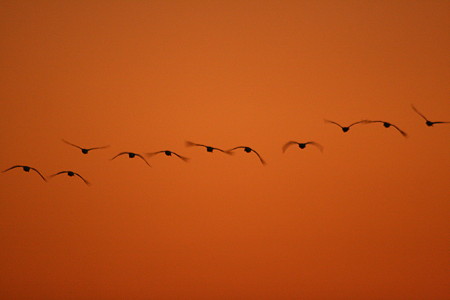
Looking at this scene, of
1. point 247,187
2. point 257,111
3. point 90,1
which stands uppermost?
point 90,1

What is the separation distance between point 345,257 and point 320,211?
0.21m

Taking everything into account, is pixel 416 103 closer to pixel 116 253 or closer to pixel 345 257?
pixel 345 257

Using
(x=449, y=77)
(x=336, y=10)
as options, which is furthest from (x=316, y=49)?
(x=449, y=77)

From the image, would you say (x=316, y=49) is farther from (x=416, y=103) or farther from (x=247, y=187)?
(x=247, y=187)

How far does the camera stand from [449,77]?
1616 millimetres

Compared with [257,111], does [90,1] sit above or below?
above

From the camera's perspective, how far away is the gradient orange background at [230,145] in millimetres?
1639

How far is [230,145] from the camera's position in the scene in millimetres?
1657

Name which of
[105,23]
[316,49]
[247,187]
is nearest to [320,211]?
Answer: [247,187]

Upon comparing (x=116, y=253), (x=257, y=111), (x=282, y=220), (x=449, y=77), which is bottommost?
(x=116, y=253)

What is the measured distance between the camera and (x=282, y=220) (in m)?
1.68

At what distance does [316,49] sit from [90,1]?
0.89m

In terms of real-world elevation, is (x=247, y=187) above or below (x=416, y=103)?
Result: below

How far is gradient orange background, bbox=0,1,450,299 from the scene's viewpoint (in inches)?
64.5
